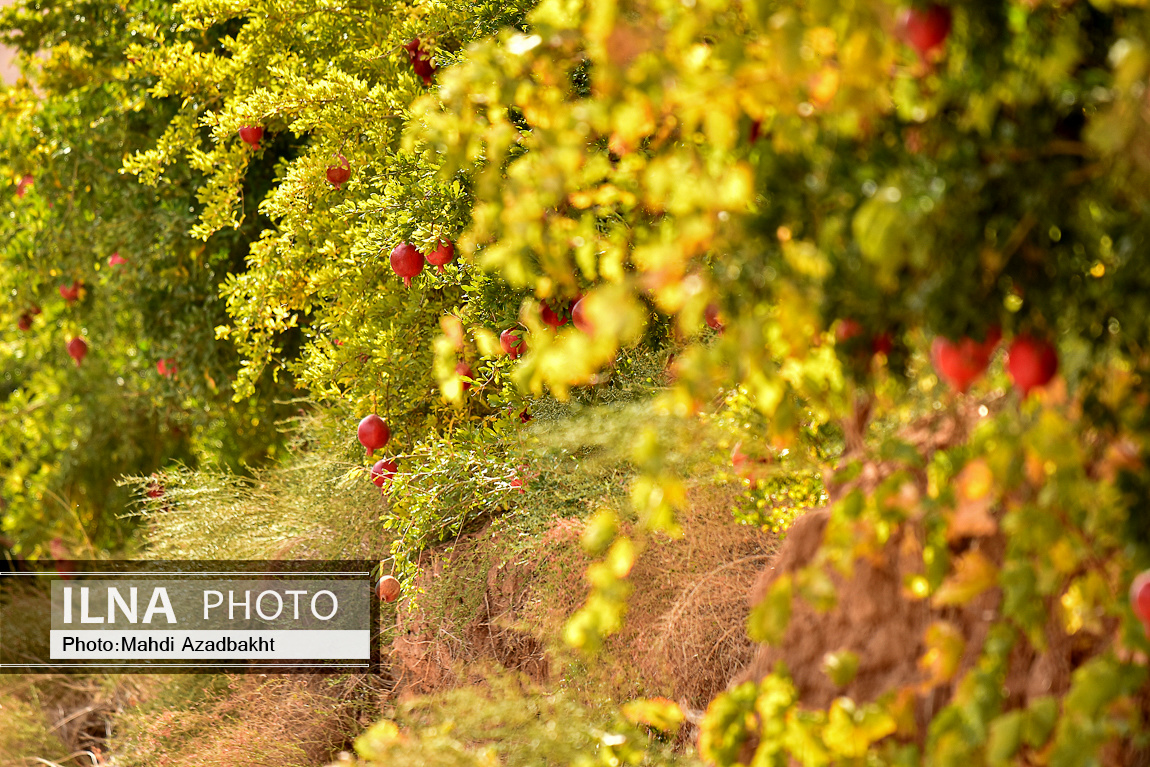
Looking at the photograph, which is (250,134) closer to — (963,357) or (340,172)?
(340,172)

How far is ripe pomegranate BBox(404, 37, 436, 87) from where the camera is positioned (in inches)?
→ 118

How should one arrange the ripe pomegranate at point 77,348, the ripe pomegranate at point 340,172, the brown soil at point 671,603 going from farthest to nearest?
the ripe pomegranate at point 77,348 → the ripe pomegranate at point 340,172 → the brown soil at point 671,603

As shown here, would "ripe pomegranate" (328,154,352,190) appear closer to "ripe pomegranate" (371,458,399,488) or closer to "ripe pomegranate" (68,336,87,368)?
"ripe pomegranate" (371,458,399,488)

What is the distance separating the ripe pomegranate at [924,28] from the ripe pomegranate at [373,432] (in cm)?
217

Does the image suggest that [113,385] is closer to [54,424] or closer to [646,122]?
[54,424]

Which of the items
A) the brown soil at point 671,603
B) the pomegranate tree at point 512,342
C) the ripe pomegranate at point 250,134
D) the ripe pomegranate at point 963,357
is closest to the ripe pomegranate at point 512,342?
the pomegranate tree at point 512,342

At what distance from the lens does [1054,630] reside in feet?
3.80

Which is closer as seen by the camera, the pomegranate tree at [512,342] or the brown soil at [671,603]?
the brown soil at [671,603]

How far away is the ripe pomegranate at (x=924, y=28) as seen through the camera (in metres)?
0.84

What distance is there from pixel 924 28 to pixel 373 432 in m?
2.19

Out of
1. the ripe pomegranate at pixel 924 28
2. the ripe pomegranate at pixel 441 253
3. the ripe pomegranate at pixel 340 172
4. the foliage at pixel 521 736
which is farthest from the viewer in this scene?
the ripe pomegranate at pixel 340 172

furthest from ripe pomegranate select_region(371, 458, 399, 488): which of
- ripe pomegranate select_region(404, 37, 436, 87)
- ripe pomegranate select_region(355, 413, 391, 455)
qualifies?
ripe pomegranate select_region(404, 37, 436, 87)

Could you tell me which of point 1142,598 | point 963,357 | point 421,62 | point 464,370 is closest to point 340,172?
point 421,62

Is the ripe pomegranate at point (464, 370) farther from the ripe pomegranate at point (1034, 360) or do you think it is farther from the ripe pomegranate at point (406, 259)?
the ripe pomegranate at point (1034, 360)
